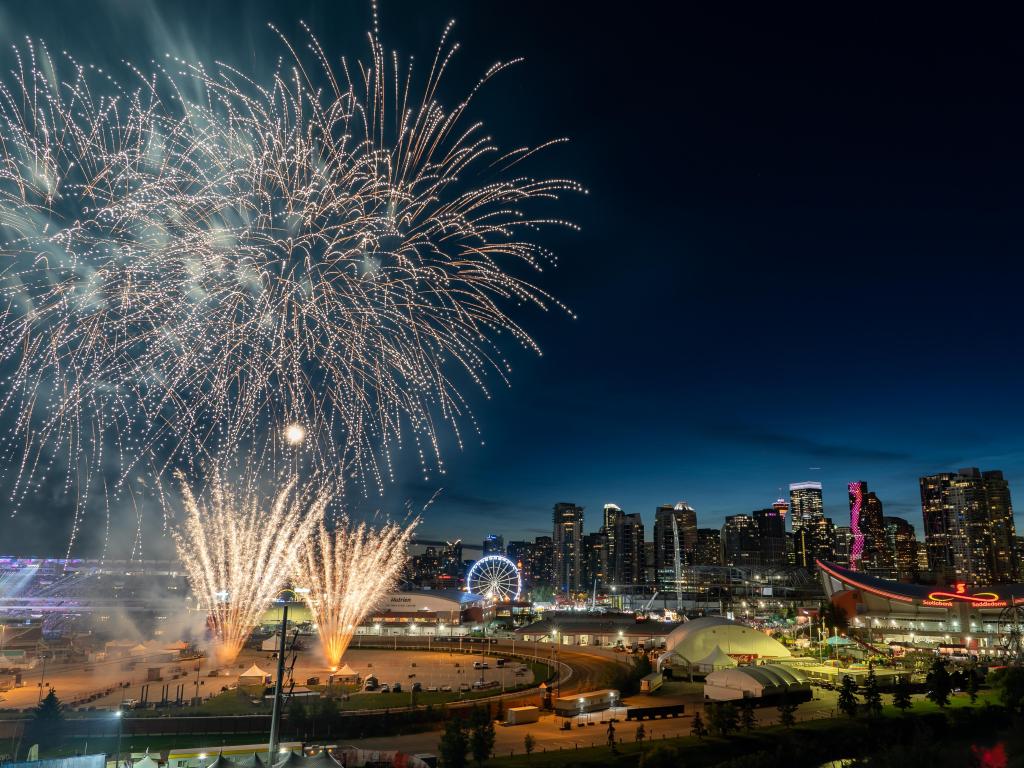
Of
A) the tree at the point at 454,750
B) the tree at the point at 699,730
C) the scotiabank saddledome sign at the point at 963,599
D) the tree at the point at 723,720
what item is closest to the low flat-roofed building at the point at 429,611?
the scotiabank saddledome sign at the point at 963,599

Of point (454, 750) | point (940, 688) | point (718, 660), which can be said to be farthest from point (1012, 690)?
point (454, 750)

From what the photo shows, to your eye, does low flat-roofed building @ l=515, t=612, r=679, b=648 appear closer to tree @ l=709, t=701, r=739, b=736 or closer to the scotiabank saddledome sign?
the scotiabank saddledome sign

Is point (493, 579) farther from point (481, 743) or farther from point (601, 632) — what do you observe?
point (481, 743)

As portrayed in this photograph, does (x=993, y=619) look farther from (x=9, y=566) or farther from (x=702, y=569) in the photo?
(x=9, y=566)

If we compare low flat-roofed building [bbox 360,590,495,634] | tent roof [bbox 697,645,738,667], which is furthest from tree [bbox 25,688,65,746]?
low flat-roofed building [bbox 360,590,495,634]

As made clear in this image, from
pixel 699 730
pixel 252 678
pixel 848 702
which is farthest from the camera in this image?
pixel 252 678

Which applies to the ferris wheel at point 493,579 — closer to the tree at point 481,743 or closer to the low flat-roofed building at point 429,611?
the low flat-roofed building at point 429,611
